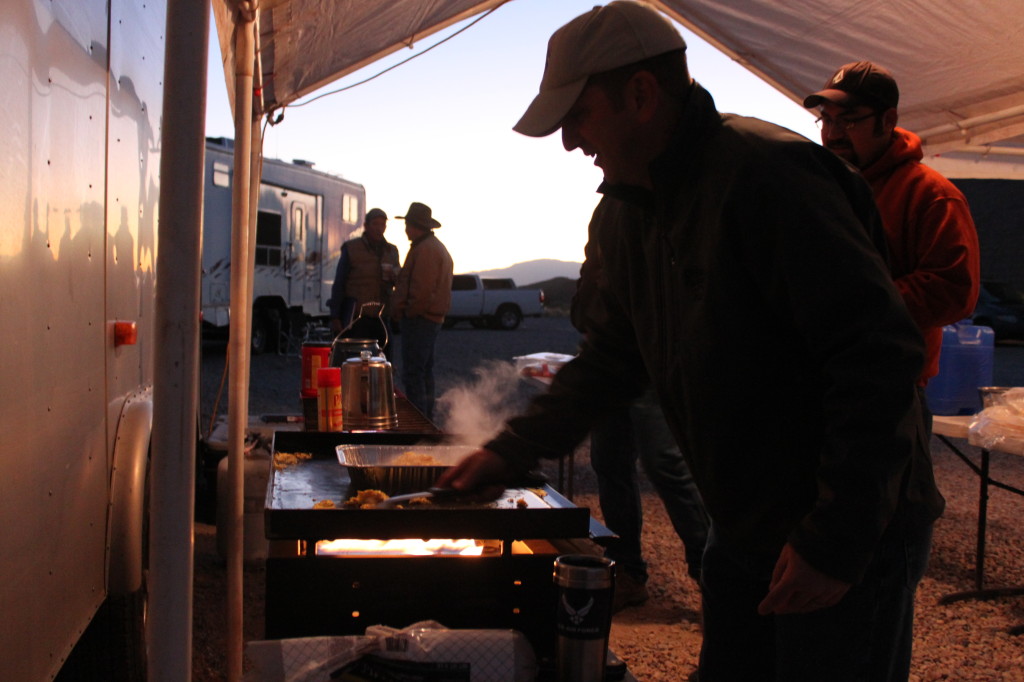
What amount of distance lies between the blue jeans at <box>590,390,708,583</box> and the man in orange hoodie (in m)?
1.47

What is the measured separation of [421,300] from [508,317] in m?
19.8

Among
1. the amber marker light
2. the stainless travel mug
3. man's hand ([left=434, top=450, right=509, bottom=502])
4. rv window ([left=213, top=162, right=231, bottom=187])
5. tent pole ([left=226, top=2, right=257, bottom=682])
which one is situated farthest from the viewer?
rv window ([left=213, top=162, right=231, bottom=187])

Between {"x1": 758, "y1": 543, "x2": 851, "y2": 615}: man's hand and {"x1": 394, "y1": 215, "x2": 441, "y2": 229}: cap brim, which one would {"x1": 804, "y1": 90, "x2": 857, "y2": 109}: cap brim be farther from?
{"x1": 394, "y1": 215, "x2": 441, "y2": 229}: cap brim

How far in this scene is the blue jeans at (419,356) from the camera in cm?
783

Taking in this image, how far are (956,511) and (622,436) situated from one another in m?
3.59

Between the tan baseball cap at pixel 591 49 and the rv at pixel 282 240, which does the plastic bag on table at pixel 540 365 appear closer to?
the tan baseball cap at pixel 591 49

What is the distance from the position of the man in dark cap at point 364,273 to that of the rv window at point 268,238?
688 cm

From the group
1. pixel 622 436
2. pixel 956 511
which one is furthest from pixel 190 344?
pixel 956 511

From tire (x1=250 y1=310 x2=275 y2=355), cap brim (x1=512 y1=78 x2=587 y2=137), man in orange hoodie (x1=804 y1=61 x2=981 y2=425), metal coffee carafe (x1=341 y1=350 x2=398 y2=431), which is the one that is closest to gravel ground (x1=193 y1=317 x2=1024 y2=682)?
metal coffee carafe (x1=341 y1=350 x2=398 y2=431)

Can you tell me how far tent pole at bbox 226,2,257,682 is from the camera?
10.3 ft

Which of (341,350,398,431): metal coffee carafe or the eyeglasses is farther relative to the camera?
(341,350,398,431): metal coffee carafe

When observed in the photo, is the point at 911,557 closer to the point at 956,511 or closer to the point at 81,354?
the point at 81,354

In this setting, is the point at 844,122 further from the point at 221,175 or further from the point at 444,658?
the point at 221,175

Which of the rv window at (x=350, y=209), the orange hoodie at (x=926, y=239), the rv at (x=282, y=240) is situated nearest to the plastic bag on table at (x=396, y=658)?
the orange hoodie at (x=926, y=239)
